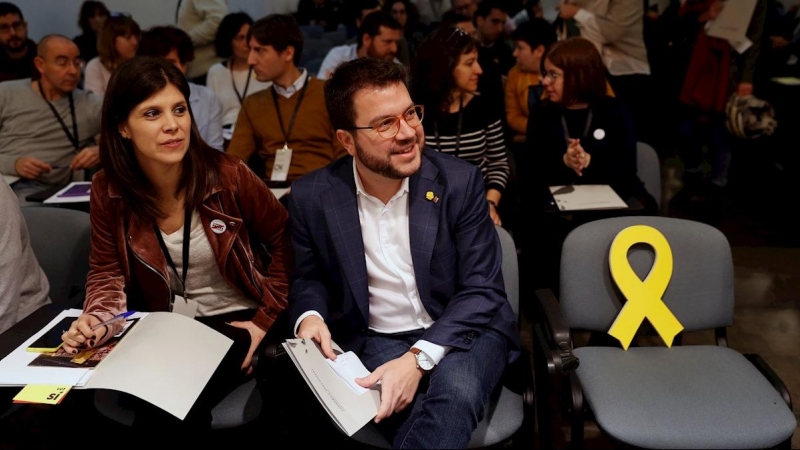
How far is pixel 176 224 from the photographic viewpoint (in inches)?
79.7

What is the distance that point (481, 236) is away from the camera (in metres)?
1.89

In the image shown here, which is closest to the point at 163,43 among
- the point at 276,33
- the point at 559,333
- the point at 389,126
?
the point at 276,33

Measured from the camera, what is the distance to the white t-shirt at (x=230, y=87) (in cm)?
425

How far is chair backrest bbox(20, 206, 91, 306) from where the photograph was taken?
2.26 metres

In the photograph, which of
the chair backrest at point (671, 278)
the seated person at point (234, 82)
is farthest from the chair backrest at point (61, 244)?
the seated person at point (234, 82)

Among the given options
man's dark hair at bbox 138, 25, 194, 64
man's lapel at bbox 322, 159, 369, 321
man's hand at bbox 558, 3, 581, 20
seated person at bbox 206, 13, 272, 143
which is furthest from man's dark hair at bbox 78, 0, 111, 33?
man's lapel at bbox 322, 159, 369, 321

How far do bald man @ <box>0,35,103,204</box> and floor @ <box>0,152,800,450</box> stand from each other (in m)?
1.28

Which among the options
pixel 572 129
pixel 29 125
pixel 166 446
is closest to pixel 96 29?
pixel 29 125

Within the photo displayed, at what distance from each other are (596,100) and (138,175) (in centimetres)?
196

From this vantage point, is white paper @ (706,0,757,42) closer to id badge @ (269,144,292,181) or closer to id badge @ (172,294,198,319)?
id badge @ (269,144,292,181)

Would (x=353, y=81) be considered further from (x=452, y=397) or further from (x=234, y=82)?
(x=234, y=82)

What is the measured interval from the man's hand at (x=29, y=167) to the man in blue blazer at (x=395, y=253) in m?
1.99

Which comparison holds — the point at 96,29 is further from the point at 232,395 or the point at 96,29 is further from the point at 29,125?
the point at 232,395

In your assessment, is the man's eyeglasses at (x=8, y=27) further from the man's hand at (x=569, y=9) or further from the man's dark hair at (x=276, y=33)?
the man's hand at (x=569, y=9)
